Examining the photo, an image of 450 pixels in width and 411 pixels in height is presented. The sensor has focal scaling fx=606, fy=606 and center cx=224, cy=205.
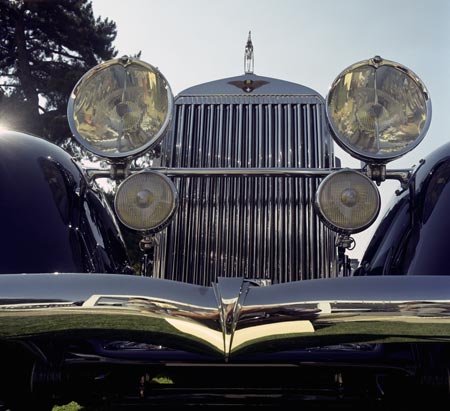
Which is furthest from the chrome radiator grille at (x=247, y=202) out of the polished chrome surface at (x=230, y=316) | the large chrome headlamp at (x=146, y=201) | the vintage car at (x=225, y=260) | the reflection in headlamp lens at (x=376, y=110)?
the polished chrome surface at (x=230, y=316)

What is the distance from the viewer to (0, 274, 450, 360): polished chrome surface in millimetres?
1225

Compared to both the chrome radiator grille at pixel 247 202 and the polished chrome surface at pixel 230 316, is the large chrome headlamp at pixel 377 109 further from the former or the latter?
the polished chrome surface at pixel 230 316

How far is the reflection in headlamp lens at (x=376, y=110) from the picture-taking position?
223 centimetres

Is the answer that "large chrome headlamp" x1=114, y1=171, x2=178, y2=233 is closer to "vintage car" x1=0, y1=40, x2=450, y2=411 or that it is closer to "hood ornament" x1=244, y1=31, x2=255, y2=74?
"vintage car" x1=0, y1=40, x2=450, y2=411

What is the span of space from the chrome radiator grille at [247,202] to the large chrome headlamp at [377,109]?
2.05 ft

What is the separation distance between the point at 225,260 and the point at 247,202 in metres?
0.31

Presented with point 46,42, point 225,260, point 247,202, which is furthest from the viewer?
point 46,42

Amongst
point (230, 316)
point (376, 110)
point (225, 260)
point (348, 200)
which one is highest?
point (376, 110)

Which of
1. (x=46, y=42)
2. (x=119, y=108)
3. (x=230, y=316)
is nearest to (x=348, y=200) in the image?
(x=119, y=108)

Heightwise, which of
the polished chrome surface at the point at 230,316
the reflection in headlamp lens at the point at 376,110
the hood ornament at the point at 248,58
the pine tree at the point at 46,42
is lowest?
the polished chrome surface at the point at 230,316

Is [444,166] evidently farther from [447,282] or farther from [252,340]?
[252,340]

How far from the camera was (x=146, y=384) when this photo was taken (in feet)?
6.70

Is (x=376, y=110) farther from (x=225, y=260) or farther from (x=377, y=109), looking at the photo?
(x=225, y=260)

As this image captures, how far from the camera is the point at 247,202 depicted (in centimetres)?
289
